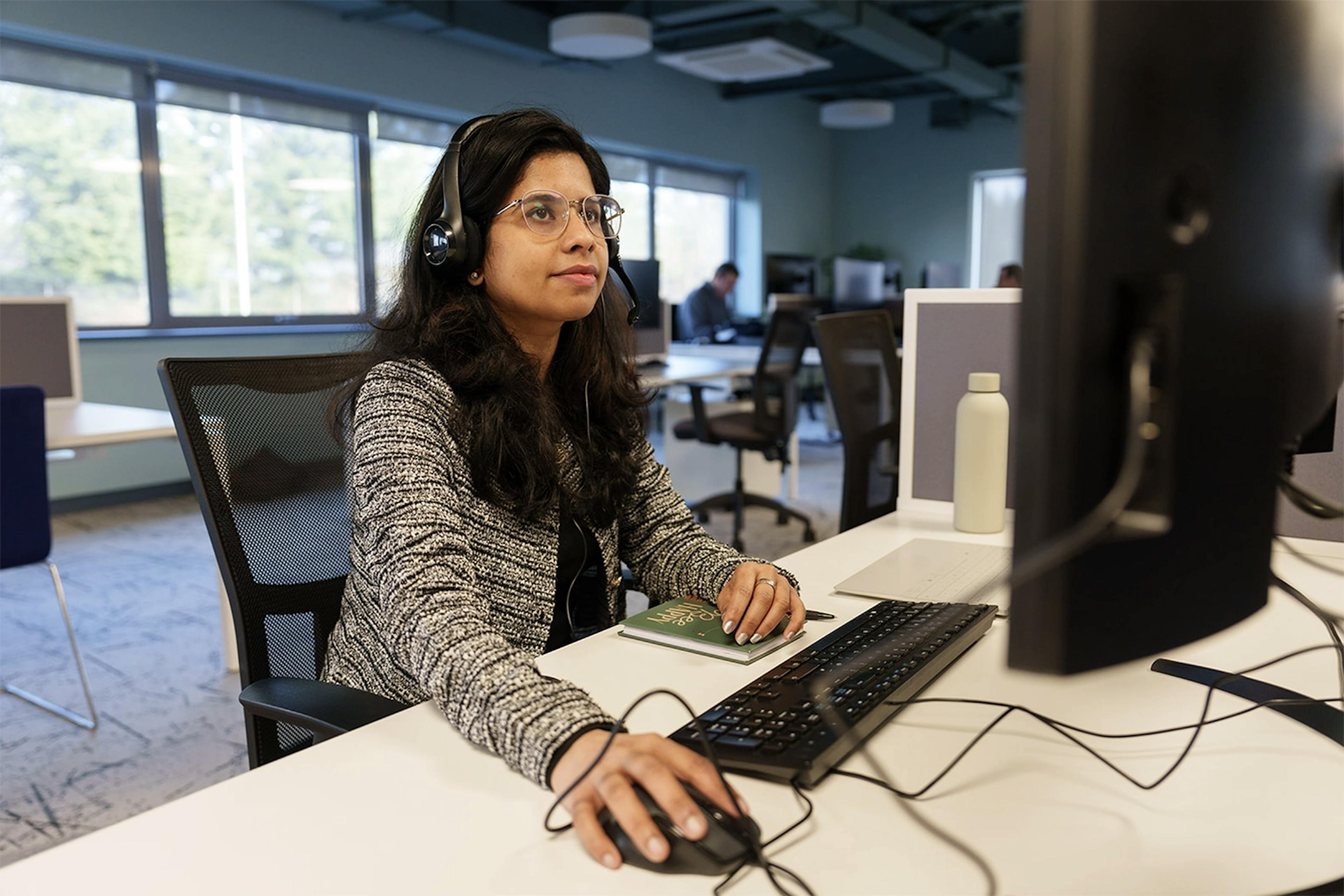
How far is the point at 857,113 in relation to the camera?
7.64m

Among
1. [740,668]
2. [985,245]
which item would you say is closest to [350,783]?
[740,668]

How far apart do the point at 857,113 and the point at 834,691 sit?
24.7ft

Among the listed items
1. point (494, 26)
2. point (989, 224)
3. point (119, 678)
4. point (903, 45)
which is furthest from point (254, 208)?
point (989, 224)

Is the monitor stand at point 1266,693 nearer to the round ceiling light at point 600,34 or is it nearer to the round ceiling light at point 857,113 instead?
the round ceiling light at point 600,34

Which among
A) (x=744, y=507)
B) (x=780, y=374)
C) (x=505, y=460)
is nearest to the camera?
(x=505, y=460)

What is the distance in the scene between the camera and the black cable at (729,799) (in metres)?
0.55

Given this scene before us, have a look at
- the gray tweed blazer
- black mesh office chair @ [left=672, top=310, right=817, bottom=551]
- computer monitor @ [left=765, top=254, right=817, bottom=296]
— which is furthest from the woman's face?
computer monitor @ [left=765, top=254, right=817, bottom=296]

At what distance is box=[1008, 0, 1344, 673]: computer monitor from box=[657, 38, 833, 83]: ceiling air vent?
19.5ft

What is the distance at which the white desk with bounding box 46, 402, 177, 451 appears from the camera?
96.2 inches

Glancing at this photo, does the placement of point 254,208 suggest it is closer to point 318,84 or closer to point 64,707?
point 318,84

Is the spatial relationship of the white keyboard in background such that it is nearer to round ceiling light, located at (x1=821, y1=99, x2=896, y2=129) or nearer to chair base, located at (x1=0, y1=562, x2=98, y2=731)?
chair base, located at (x1=0, y1=562, x2=98, y2=731)

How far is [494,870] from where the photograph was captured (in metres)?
0.58

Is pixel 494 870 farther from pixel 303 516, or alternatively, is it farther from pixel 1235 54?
pixel 303 516

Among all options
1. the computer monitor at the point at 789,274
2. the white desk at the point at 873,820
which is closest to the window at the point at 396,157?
the computer monitor at the point at 789,274
